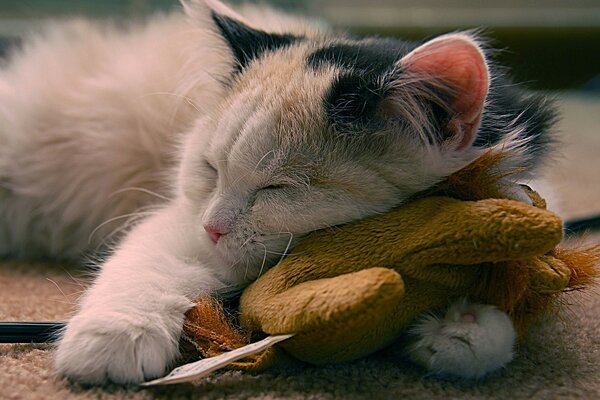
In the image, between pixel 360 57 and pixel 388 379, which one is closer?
pixel 388 379

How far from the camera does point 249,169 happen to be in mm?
766

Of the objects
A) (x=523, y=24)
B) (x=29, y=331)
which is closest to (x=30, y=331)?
(x=29, y=331)

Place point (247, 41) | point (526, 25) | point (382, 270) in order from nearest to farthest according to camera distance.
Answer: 1. point (382, 270)
2. point (247, 41)
3. point (526, 25)

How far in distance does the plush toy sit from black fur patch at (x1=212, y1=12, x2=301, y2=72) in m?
0.37

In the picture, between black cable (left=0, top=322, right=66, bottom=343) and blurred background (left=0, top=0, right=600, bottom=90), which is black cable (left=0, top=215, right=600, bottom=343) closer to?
black cable (left=0, top=322, right=66, bottom=343)

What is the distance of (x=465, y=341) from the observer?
67 cm

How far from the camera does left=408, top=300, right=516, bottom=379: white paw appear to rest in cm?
66

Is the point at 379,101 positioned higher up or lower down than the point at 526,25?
higher up

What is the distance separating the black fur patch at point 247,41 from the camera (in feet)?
3.22

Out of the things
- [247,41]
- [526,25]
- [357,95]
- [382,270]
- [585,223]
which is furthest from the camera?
[526,25]

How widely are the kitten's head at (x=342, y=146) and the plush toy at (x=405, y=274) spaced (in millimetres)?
29

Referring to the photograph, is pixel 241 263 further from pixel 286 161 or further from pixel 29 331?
pixel 29 331

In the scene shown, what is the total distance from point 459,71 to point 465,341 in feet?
0.93

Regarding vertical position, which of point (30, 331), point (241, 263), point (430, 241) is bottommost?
point (30, 331)
